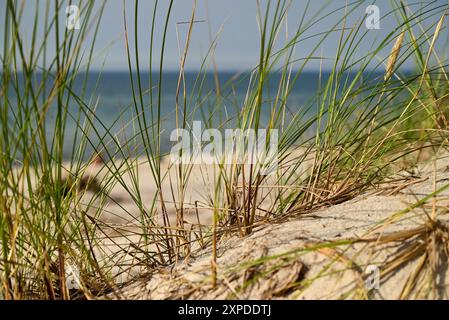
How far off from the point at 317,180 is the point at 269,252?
1.51ft

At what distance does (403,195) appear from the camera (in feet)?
4.47

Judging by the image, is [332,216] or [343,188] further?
[343,188]

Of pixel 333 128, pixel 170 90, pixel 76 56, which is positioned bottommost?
pixel 333 128

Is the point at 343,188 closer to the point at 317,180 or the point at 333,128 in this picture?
the point at 317,180

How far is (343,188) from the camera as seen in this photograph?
1526 millimetres
